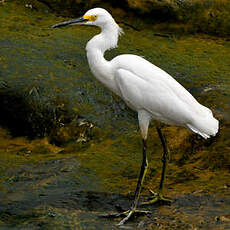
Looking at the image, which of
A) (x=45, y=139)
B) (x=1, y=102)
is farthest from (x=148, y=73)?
(x=1, y=102)

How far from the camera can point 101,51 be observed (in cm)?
606

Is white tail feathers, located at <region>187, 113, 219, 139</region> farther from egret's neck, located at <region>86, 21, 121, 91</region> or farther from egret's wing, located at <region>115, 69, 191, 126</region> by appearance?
egret's neck, located at <region>86, 21, 121, 91</region>

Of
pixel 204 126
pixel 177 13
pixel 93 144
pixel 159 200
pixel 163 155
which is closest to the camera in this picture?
pixel 204 126

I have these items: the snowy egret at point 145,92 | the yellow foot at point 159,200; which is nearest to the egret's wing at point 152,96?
the snowy egret at point 145,92

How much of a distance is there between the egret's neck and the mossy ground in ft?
4.75

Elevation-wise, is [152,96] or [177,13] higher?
[152,96]

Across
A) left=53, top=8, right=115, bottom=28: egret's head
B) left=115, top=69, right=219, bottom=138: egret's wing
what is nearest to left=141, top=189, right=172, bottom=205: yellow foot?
left=115, top=69, right=219, bottom=138: egret's wing

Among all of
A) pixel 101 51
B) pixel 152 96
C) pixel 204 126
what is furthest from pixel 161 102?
pixel 101 51

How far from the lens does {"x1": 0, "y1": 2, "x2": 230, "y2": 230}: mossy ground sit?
5.71m

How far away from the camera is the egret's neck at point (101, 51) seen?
598 centimetres

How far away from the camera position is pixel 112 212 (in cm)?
579

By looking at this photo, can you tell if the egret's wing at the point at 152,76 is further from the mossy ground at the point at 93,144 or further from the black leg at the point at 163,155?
the mossy ground at the point at 93,144

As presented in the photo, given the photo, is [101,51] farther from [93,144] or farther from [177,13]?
[177,13]

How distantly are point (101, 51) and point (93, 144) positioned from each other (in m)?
2.08
